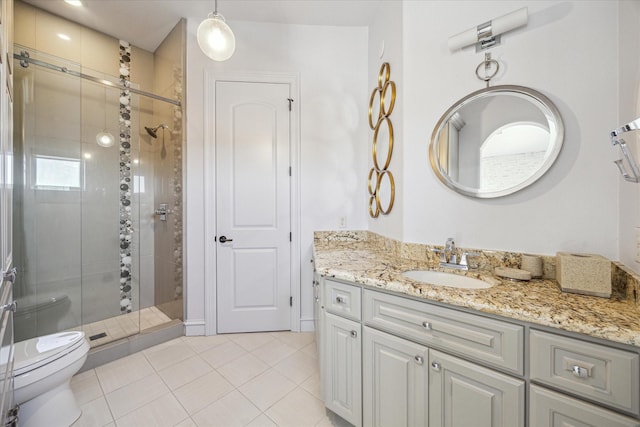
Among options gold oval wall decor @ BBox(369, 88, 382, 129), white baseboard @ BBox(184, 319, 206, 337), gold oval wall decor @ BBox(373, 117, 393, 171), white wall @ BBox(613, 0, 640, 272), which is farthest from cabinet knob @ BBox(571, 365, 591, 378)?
white baseboard @ BBox(184, 319, 206, 337)

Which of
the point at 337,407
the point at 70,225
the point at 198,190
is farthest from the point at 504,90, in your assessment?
the point at 70,225

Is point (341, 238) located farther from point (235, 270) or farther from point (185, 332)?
point (185, 332)

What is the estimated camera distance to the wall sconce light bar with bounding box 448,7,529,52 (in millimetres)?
1193

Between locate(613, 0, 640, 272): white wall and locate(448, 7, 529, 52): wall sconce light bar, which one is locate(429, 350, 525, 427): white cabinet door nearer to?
locate(613, 0, 640, 272): white wall

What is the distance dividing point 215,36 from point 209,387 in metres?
2.15

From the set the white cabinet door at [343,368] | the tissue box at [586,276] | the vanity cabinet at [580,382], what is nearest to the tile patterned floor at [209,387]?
the white cabinet door at [343,368]

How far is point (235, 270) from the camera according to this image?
2238 millimetres

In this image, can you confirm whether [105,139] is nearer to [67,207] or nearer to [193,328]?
[67,207]

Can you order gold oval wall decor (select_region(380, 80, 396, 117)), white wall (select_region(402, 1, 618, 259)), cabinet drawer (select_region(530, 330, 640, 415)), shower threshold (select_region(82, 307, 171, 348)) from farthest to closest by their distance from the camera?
shower threshold (select_region(82, 307, 171, 348)) → gold oval wall decor (select_region(380, 80, 396, 117)) → white wall (select_region(402, 1, 618, 259)) → cabinet drawer (select_region(530, 330, 640, 415))

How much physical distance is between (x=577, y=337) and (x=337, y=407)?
108 centimetres

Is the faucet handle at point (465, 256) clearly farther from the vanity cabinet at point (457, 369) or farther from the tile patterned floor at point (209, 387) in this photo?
the tile patterned floor at point (209, 387)

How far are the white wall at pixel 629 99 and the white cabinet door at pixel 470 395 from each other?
732 millimetres

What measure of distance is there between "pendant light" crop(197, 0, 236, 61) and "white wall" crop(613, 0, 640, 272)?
1.85 m

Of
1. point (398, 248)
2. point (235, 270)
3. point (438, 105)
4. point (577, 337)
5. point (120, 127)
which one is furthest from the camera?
point (120, 127)
